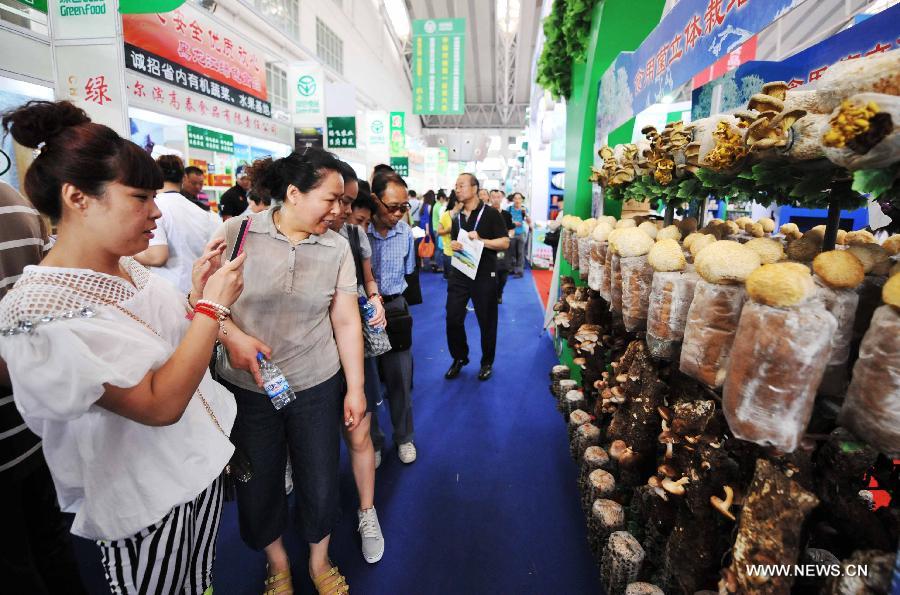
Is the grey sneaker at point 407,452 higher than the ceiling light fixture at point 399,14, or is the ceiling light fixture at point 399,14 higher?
the ceiling light fixture at point 399,14

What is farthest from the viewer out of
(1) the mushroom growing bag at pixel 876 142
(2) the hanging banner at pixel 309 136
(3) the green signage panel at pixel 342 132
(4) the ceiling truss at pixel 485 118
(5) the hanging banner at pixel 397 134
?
(4) the ceiling truss at pixel 485 118

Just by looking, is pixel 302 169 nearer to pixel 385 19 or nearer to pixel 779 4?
pixel 779 4

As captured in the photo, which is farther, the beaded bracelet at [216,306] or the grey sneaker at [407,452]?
the grey sneaker at [407,452]

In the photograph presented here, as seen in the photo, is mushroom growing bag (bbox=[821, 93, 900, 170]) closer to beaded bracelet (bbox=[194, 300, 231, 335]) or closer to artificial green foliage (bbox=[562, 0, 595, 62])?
beaded bracelet (bbox=[194, 300, 231, 335])

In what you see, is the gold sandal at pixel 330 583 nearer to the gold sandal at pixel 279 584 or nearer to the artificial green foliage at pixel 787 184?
the gold sandal at pixel 279 584

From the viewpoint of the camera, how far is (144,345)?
3.11 ft

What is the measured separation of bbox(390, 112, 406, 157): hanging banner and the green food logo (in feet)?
15.3

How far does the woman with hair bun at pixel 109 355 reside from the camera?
84 centimetres

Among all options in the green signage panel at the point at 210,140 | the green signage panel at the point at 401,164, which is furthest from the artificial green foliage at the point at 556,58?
the green signage panel at the point at 401,164

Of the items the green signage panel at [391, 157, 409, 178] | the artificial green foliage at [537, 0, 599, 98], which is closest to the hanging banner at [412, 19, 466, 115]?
the green signage panel at [391, 157, 409, 178]

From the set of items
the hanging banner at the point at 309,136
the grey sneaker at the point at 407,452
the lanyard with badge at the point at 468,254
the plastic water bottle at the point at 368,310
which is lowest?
the grey sneaker at the point at 407,452

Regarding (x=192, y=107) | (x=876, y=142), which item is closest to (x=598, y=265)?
(x=876, y=142)

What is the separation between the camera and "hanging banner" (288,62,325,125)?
7.47m

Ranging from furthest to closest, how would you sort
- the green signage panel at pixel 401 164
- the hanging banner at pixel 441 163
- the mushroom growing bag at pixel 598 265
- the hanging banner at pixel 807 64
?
the hanging banner at pixel 441 163 < the green signage panel at pixel 401 164 < the mushroom growing bag at pixel 598 265 < the hanging banner at pixel 807 64
